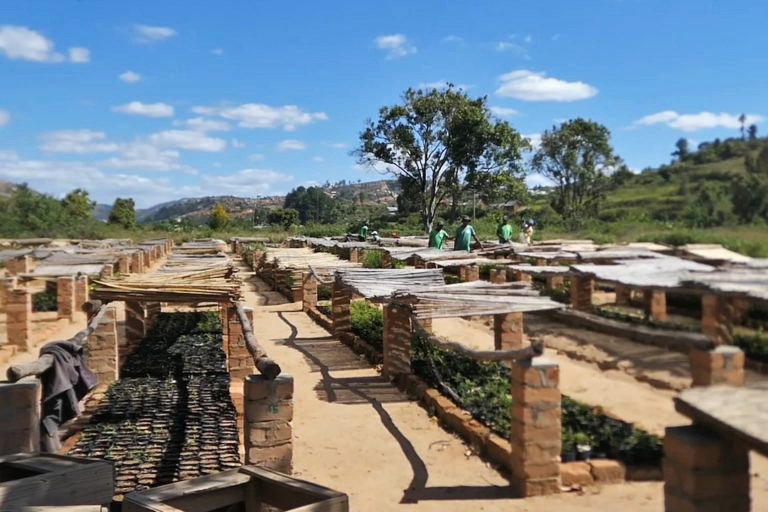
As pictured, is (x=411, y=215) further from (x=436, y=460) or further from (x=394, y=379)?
(x=436, y=460)

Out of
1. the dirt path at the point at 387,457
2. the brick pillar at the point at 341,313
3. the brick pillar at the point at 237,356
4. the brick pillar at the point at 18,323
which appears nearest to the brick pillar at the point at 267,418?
the dirt path at the point at 387,457

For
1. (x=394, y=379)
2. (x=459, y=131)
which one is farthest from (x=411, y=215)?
(x=394, y=379)

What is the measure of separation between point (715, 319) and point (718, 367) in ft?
1.95

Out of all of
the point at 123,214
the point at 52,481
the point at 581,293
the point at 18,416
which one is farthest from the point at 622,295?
the point at 123,214

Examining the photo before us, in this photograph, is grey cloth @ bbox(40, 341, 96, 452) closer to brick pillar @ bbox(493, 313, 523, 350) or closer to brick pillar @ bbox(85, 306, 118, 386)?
brick pillar @ bbox(85, 306, 118, 386)

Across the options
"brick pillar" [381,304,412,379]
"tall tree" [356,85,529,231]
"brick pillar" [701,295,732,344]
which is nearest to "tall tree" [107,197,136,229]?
"tall tree" [356,85,529,231]

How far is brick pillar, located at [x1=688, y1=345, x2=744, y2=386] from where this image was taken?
10.7 ft

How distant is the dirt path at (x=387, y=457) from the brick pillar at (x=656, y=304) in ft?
5.86

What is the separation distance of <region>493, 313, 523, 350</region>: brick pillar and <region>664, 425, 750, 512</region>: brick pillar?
666cm

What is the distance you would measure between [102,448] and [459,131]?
31.2 metres

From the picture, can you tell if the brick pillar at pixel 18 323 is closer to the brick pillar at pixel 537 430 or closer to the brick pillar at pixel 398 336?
the brick pillar at pixel 398 336

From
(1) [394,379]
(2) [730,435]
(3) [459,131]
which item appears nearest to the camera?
(2) [730,435]

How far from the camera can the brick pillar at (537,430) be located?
18.7ft

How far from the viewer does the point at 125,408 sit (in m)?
7.64
